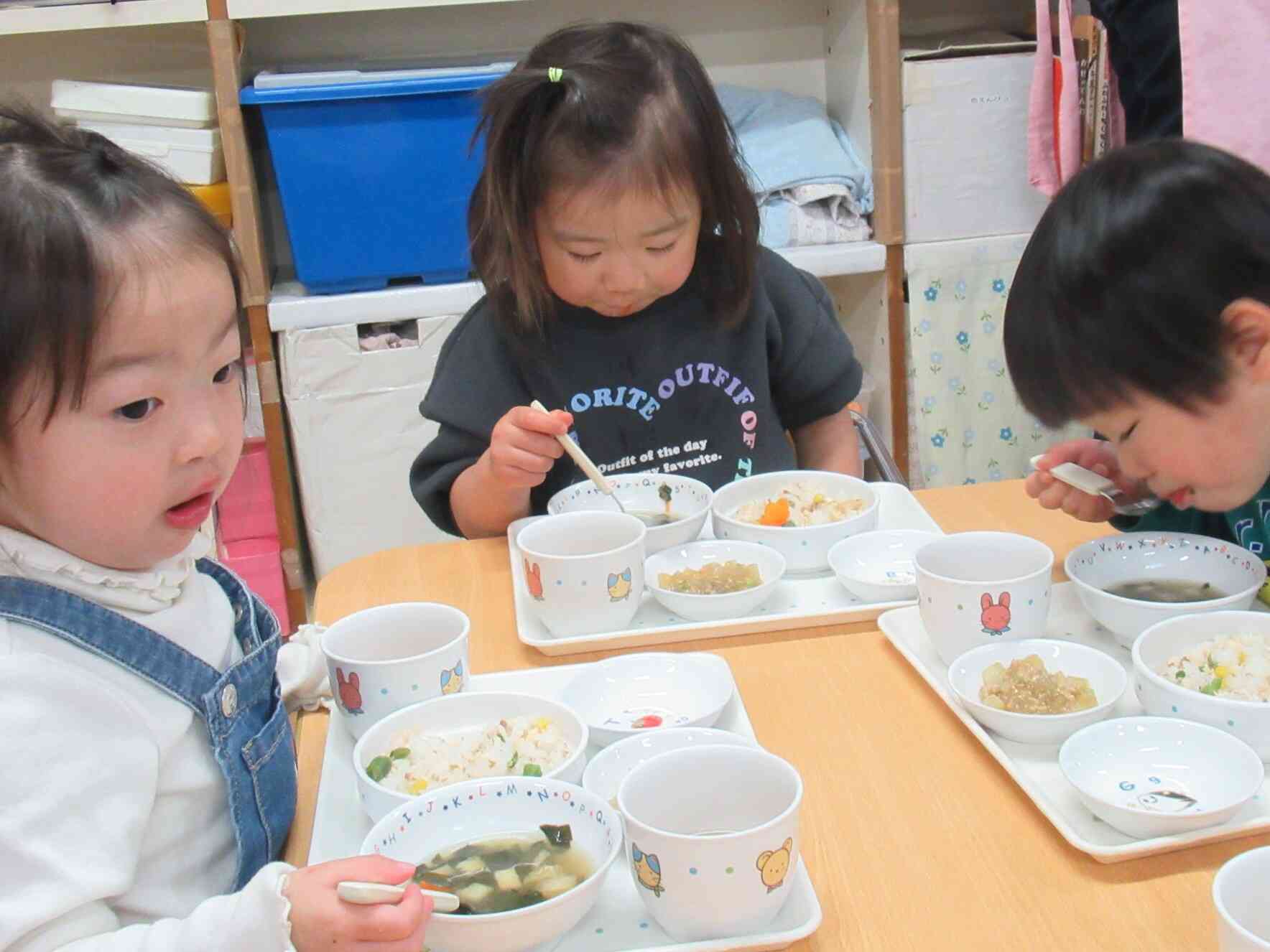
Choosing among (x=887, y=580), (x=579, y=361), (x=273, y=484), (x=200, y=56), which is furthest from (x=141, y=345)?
(x=200, y=56)

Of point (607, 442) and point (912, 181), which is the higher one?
point (912, 181)

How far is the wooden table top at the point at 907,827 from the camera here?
65cm

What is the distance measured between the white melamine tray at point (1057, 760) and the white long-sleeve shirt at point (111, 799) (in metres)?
0.45

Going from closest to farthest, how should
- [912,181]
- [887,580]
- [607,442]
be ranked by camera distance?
[887,580] < [607,442] < [912,181]

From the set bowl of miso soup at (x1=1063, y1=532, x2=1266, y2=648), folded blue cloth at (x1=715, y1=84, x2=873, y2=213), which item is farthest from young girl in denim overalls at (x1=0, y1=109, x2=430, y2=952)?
folded blue cloth at (x1=715, y1=84, x2=873, y2=213)

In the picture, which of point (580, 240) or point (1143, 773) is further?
point (580, 240)

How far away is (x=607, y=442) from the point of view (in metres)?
1.47

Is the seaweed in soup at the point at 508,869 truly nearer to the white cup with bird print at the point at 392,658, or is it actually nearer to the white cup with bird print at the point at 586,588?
the white cup with bird print at the point at 392,658

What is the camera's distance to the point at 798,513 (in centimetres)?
124

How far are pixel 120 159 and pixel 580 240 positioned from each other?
2.02ft

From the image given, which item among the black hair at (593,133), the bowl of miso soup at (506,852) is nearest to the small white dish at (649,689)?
the bowl of miso soup at (506,852)

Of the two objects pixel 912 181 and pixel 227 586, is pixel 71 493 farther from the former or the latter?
pixel 912 181

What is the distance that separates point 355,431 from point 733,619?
55.9 inches

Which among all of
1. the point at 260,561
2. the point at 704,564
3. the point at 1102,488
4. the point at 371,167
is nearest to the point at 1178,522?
the point at 1102,488
